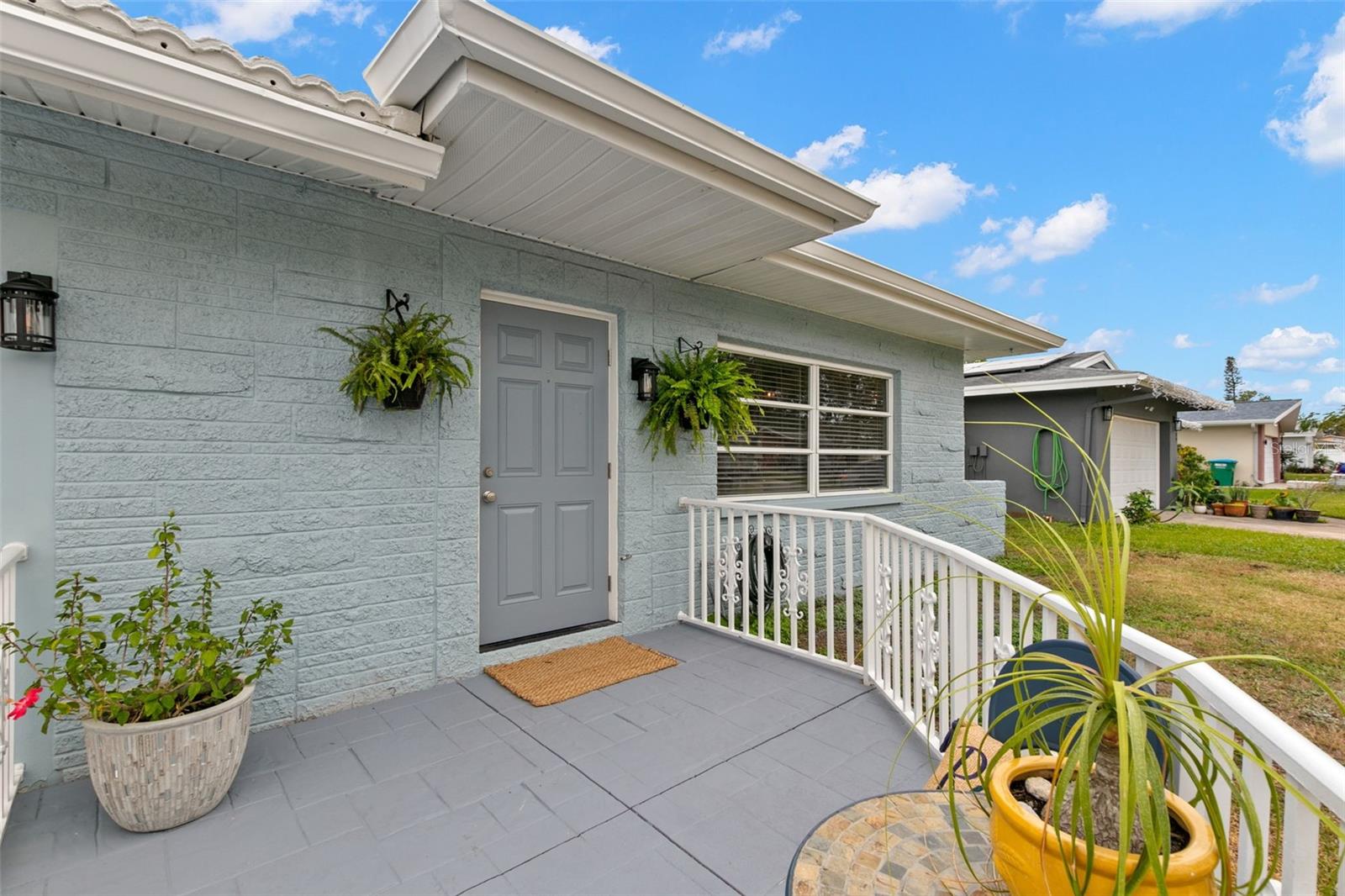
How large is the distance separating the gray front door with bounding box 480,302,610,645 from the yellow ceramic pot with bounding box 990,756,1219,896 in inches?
113

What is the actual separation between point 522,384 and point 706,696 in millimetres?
2056

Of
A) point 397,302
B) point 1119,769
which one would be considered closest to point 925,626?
point 1119,769

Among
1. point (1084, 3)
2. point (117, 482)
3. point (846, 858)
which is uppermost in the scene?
point (1084, 3)

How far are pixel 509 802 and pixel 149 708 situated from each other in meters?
1.20

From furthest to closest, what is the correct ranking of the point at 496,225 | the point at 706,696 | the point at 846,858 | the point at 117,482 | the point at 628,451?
the point at 628,451 < the point at 496,225 < the point at 706,696 < the point at 117,482 < the point at 846,858

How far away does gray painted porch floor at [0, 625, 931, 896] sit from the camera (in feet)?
5.73

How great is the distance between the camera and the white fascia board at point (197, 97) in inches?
69.5

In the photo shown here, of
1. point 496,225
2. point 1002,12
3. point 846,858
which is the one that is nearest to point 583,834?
point 846,858

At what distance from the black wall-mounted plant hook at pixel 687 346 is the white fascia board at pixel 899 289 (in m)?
0.77

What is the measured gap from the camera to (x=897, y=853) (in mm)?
1264

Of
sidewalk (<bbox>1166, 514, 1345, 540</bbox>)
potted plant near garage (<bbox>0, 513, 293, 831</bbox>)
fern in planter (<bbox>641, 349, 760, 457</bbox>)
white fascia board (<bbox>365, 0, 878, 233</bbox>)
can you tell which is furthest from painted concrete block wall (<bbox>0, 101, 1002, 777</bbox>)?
sidewalk (<bbox>1166, 514, 1345, 540</bbox>)

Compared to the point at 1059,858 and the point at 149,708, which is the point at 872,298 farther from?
the point at 149,708

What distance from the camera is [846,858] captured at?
1.26 metres

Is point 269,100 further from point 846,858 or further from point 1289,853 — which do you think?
point 1289,853
